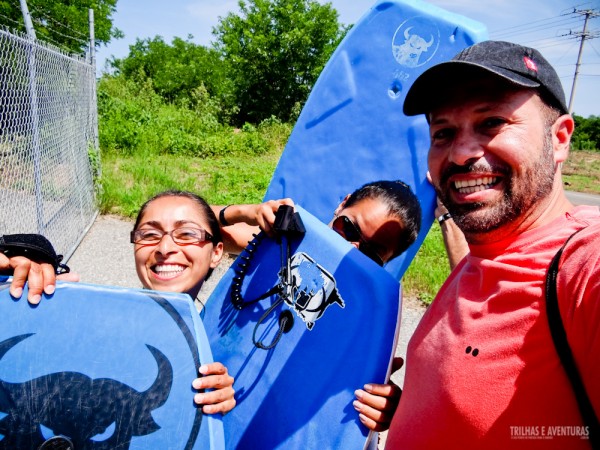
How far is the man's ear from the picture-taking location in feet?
3.64

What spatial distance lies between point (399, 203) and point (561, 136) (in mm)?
872

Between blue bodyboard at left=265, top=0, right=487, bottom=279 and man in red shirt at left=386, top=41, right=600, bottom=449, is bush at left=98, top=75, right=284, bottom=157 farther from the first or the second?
man in red shirt at left=386, top=41, right=600, bottom=449

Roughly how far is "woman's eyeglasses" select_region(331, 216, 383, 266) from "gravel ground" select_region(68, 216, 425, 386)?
177 cm

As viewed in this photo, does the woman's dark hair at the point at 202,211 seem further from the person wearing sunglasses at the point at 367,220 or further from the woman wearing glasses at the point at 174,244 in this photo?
the person wearing sunglasses at the point at 367,220

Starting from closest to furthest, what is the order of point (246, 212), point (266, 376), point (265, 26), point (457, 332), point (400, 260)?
point (457, 332), point (266, 376), point (246, 212), point (400, 260), point (265, 26)

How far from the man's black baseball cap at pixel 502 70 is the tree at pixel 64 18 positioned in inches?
666

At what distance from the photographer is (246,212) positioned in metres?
1.91

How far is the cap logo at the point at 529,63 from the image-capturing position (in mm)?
1088

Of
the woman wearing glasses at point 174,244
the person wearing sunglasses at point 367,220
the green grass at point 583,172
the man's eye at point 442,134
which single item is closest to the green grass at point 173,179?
the person wearing sunglasses at point 367,220

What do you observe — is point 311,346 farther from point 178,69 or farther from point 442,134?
point 178,69

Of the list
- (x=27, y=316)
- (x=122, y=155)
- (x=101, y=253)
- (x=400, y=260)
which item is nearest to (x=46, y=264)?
(x=27, y=316)

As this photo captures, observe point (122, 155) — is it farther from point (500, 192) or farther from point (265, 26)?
point (265, 26)

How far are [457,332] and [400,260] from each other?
1360mm

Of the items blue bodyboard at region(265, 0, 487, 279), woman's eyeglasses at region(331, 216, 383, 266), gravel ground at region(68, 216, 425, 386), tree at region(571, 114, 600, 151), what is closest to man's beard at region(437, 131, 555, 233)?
woman's eyeglasses at region(331, 216, 383, 266)
